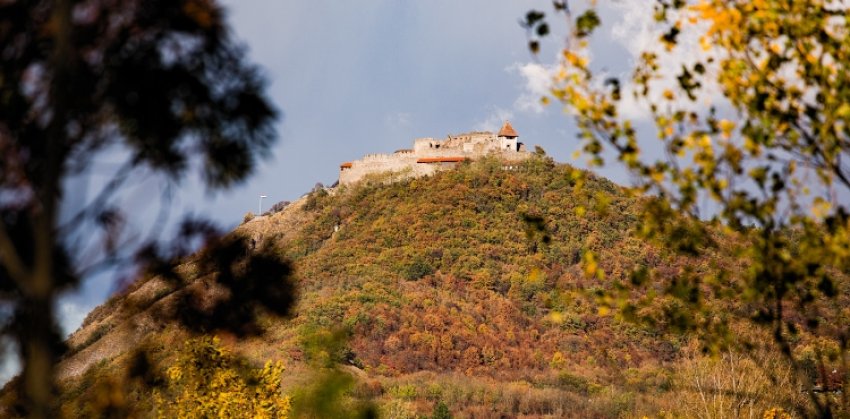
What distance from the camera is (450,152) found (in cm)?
9288

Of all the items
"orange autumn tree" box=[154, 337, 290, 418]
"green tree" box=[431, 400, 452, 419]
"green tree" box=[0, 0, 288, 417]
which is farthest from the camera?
"green tree" box=[431, 400, 452, 419]

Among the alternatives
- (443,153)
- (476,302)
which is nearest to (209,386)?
(476,302)

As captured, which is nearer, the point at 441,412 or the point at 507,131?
the point at 441,412

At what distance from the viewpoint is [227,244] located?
8.31 meters

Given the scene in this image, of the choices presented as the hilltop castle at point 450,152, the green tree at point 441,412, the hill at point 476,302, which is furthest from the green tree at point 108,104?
the hilltop castle at point 450,152

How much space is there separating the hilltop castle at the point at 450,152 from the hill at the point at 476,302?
1.12m

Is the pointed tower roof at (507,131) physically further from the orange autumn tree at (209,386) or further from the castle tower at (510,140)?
the orange autumn tree at (209,386)

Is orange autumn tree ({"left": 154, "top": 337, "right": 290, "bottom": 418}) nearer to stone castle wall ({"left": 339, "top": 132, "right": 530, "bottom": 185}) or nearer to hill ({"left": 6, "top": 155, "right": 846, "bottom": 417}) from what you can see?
hill ({"left": 6, "top": 155, "right": 846, "bottom": 417})

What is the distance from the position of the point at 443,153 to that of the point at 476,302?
65.4 feet

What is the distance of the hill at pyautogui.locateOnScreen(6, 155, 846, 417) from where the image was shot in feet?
185

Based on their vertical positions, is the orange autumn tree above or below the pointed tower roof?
below

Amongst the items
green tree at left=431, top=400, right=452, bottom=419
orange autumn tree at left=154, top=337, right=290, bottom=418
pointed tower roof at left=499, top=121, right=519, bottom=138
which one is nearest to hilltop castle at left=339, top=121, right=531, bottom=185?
pointed tower roof at left=499, top=121, right=519, bottom=138

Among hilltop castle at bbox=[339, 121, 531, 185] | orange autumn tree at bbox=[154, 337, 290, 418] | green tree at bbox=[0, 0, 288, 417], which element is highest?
hilltop castle at bbox=[339, 121, 531, 185]

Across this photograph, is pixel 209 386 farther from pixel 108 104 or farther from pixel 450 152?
pixel 450 152
